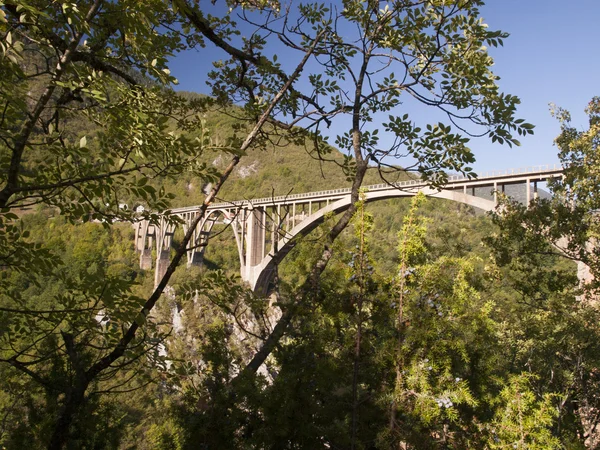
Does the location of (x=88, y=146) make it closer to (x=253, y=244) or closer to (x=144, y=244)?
(x=253, y=244)

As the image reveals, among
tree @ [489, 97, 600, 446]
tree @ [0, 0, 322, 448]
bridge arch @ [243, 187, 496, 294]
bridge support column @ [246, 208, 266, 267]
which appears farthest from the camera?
bridge support column @ [246, 208, 266, 267]

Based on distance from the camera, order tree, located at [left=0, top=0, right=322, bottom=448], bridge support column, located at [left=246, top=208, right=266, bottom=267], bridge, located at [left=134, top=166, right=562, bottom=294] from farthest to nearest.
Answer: bridge support column, located at [left=246, top=208, right=266, bottom=267], bridge, located at [left=134, top=166, right=562, bottom=294], tree, located at [left=0, top=0, right=322, bottom=448]

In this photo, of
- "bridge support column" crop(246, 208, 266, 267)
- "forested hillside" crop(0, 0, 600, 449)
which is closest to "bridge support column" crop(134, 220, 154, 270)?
"bridge support column" crop(246, 208, 266, 267)

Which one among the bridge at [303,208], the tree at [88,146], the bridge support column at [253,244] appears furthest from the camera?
the bridge support column at [253,244]

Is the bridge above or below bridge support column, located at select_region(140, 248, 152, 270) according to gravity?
above

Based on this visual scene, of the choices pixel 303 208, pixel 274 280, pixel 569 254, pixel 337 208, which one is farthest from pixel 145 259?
pixel 274 280

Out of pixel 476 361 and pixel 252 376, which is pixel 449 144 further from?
pixel 252 376

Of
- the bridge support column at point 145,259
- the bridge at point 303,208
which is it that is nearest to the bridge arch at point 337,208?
the bridge at point 303,208

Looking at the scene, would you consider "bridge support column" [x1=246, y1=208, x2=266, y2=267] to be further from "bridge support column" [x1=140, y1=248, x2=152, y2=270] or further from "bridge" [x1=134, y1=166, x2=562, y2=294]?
"bridge support column" [x1=140, y1=248, x2=152, y2=270]

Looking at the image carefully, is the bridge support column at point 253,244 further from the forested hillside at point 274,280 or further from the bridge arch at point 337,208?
the forested hillside at point 274,280

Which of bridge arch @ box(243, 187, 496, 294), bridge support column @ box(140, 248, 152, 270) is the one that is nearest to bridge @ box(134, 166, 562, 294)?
bridge arch @ box(243, 187, 496, 294)

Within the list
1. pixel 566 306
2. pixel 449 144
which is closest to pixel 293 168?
pixel 566 306

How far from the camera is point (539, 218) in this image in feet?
23.4

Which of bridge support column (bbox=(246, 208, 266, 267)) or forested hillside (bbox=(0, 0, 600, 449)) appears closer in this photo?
forested hillside (bbox=(0, 0, 600, 449))
